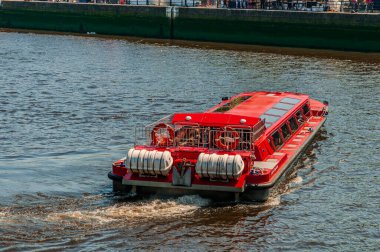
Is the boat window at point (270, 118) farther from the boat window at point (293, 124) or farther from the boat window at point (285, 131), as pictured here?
the boat window at point (293, 124)

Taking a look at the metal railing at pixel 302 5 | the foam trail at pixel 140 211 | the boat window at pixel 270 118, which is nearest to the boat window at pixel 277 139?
the boat window at pixel 270 118

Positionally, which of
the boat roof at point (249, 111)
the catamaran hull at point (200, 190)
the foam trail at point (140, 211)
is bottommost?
the foam trail at point (140, 211)

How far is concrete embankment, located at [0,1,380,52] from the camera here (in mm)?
54156

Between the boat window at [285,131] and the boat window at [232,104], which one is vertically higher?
the boat window at [232,104]

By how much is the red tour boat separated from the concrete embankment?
1227 inches

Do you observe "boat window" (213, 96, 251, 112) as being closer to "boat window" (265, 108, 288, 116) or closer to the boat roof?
the boat roof

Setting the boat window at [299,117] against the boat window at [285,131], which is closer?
the boat window at [285,131]

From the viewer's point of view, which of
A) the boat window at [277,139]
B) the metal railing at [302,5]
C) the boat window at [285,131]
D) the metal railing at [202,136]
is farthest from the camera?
the metal railing at [302,5]

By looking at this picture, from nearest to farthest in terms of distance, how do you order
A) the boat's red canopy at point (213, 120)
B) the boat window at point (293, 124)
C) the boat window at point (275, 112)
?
the boat's red canopy at point (213, 120), the boat window at point (275, 112), the boat window at point (293, 124)

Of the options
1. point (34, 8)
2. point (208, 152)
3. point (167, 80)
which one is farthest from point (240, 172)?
point (34, 8)

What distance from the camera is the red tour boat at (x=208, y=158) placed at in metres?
20.4

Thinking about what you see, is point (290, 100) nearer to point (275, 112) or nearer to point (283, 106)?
point (283, 106)

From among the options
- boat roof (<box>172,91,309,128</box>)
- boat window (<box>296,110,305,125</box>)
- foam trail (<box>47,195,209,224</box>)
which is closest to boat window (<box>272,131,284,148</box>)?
boat roof (<box>172,91,309,128</box>)

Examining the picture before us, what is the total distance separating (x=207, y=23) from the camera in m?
60.3
